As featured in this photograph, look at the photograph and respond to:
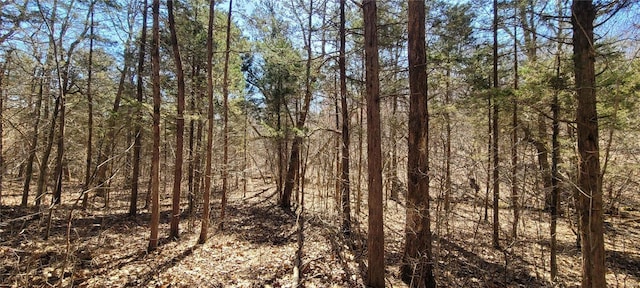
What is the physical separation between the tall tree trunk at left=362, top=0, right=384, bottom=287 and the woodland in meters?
0.03

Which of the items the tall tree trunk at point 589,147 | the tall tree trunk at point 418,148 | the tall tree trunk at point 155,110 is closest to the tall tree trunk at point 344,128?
the tall tree trunk at point 418,148

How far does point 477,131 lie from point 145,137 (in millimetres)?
14686

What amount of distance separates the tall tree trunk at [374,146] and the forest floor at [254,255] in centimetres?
68

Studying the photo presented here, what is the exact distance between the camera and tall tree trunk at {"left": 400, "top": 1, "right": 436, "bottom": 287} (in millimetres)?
5633

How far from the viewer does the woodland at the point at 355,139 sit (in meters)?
5.33

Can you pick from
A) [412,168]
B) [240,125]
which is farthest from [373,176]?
[240,125]

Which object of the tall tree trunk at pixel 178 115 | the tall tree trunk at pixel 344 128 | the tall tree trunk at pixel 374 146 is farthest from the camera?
the tall tree trunk at pixel 344 128

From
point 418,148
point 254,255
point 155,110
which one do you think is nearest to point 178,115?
point 155,110

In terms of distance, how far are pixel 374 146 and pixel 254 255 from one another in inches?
183

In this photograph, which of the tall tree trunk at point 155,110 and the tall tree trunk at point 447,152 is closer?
the tall tree trunk at point 447,152

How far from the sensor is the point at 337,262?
22.6 feet

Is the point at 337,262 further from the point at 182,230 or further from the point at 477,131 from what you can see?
the point at 477,131

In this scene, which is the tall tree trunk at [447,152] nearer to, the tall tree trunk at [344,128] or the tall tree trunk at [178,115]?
the tall tree trunk at [344,128]

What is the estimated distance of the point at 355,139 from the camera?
51.1ft
